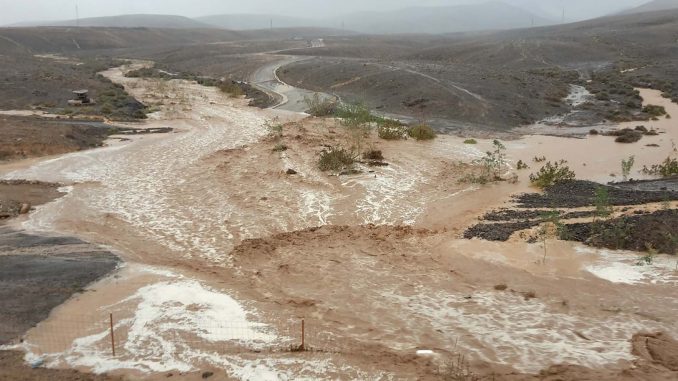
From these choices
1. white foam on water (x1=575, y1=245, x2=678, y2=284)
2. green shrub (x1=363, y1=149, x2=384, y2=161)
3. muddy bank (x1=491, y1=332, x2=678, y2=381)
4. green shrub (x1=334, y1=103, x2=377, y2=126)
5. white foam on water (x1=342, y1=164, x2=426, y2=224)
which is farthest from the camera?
green shrub (x1=334, y1=103, x2=377, y2=126)

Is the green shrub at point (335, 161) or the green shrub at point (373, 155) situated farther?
the green shrub at point (373, 155)

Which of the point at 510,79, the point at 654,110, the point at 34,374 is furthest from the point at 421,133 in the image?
the point at 34,374

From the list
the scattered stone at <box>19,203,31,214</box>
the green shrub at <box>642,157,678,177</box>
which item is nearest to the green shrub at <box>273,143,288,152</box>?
the scattered stone at <box>19,203,31,214</box>

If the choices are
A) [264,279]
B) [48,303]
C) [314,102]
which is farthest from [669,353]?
[314,102]

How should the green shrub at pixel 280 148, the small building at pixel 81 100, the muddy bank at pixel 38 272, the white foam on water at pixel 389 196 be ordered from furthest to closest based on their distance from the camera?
the small building at pixel 81 100 → the green shrub at pixel 280 148 → the white foam on water at pixel 389 196 → the muddy bank at pixel 38 272

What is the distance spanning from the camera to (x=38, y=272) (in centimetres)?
960

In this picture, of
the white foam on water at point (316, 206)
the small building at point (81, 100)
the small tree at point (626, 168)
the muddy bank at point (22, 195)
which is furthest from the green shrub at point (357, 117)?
the small building at point (81, 100)

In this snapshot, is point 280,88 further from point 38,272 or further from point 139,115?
point 38,272

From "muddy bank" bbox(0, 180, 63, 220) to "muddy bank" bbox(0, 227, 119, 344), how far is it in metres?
1.36

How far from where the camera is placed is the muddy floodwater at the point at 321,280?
739 centimetres

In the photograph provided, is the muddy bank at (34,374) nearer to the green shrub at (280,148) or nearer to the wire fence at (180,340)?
the wire fence at (180,340)

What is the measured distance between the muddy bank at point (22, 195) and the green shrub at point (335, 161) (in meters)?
7.68

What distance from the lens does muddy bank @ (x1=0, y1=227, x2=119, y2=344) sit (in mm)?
8188

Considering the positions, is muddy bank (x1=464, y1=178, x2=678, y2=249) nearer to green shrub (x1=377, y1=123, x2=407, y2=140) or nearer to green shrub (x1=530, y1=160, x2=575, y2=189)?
green shrub (x1=530, y1=160, x2=575, y2=189)
